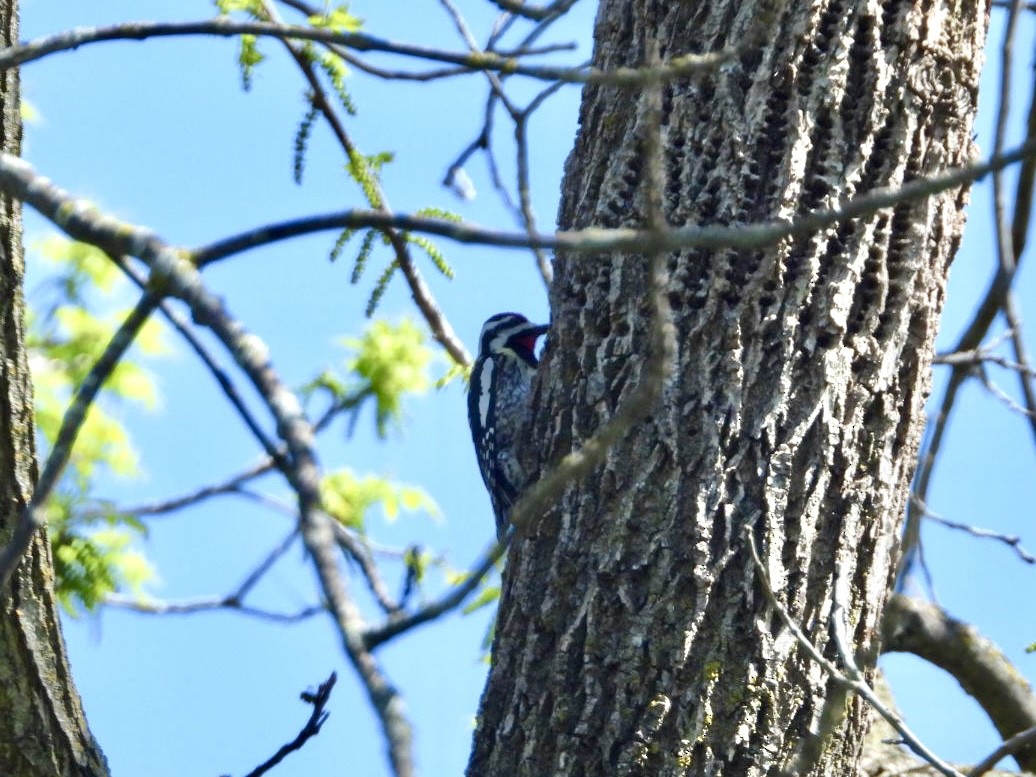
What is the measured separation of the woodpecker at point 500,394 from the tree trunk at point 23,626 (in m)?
1.71

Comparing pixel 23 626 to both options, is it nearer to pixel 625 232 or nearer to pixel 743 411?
pixel 743 411

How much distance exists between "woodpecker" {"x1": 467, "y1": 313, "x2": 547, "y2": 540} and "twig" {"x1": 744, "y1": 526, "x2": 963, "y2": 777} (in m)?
1.59

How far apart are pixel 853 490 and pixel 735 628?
1.14 feet

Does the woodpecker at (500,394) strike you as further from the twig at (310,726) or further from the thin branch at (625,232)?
the thin branch at (625,232)

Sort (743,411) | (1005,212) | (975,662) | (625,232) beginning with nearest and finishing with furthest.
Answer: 1. (625,232)
2. (1005,212)
3. (743,411)
4. (975,662)

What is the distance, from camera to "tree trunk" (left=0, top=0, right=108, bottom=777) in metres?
2.31

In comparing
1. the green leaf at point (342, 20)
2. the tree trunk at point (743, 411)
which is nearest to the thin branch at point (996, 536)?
the tree trunk at point (743, 411)

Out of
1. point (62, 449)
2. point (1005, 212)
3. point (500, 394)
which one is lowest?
point (62, 449)

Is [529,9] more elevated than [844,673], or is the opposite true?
[529,9]

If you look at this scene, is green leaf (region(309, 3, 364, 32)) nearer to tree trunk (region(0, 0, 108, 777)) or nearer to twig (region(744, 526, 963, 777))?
tree trunk (region(0, 0, 108, 777))

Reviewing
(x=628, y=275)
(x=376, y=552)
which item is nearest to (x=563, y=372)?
(x=628, y=275)

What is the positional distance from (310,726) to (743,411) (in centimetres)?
96

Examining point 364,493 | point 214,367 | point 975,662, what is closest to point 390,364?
point 364,493

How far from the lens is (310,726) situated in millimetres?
2121
